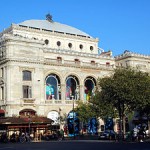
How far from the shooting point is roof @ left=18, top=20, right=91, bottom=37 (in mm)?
81562

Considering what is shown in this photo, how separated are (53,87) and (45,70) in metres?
4.31

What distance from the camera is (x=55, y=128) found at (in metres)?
64.0

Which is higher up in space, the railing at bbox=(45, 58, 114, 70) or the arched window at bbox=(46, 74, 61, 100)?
the railing at bbox=(45, 58, 114, 70)

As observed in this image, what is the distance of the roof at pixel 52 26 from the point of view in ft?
268

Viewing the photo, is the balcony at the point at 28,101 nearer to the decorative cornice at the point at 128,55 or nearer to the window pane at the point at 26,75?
the window pane at the point at 26,75

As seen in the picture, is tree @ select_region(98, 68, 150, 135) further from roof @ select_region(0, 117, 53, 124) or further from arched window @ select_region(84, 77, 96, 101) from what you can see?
arched window @ select_region(84, 77, 96, 101)

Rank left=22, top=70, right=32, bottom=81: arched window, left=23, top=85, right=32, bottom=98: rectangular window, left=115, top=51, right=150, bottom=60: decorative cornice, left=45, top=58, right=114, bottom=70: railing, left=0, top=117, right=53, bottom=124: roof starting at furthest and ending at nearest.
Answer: left=115, top=51, right=150, bottom=60: decorative cornice → left=45, top=58, right=114, bottom=70: railing → left=22, top=70, right=32, bottom=81: arched window → left=23, top=85, right=32, bottom=98: rectangular window → left=0, top=117, right=53, bottom=124: roof

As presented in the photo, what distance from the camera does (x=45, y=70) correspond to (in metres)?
68.1

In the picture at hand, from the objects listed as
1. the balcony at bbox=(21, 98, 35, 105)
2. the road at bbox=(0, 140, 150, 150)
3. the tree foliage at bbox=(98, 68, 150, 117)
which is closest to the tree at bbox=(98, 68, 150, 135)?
the tree foliage at bbox=(98, 68, 150, 117)

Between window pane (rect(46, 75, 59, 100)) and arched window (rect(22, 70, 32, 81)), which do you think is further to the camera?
window pane (rect(46, 75, 59, 100))

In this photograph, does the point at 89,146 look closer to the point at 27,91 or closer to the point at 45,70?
the point at 27,91

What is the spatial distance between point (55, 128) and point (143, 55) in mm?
33431

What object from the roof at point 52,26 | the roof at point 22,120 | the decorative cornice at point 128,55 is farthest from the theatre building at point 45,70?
the roof at point 22,120

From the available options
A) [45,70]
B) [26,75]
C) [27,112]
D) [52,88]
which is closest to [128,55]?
[52,88]
